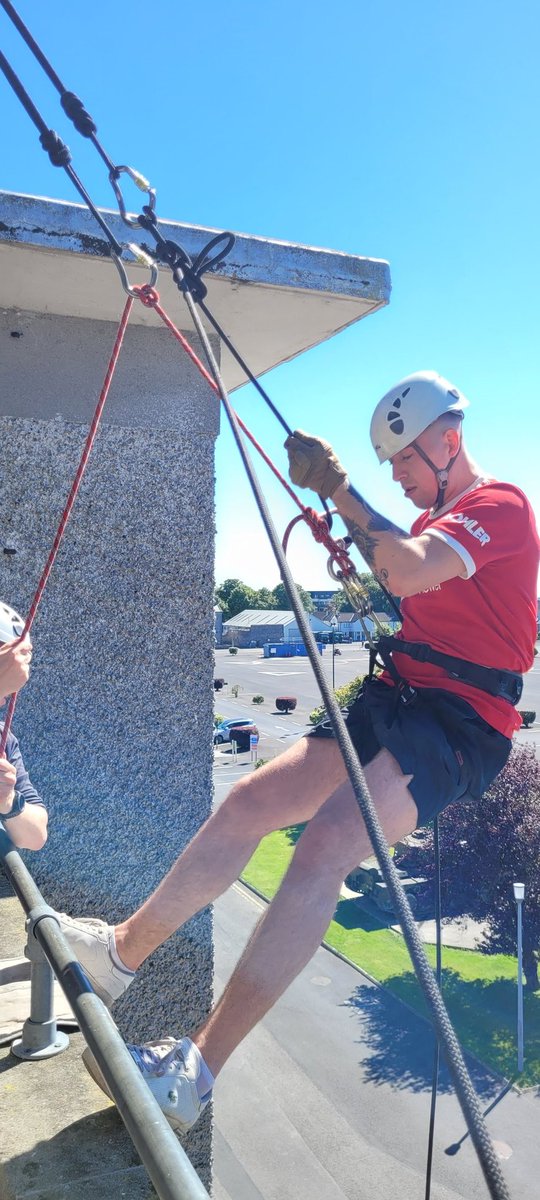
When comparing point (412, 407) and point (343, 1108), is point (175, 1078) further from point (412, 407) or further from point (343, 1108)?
point (343, 1108)

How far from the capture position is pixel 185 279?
7.72 feet

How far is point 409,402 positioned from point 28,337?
5.39 ft

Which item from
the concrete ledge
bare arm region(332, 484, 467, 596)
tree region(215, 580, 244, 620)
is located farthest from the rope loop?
tree region(215, 580, 244, 620)

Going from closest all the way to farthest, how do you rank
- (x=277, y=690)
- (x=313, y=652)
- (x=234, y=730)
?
(x=313, y=652) → (x=234, y=730) → (x=277, y=690)

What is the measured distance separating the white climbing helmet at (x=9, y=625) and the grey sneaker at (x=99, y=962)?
3.02ft

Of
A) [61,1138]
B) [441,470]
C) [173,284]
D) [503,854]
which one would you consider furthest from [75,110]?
[503,854]

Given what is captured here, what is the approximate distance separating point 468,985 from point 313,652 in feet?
83.0

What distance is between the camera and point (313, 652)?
5.27 ft

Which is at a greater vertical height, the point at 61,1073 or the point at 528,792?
the point at 61,1073

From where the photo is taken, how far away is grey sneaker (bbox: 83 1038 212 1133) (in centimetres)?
199

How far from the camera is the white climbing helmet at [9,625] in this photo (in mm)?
2787

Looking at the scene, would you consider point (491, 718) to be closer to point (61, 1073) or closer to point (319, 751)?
point (319, 751)

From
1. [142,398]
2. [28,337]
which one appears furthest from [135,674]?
[28,337]

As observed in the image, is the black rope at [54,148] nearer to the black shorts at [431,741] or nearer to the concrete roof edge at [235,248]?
the concrete roof edge at [235,248]
